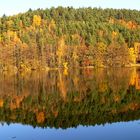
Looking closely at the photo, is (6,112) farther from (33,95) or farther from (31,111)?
(33,95)

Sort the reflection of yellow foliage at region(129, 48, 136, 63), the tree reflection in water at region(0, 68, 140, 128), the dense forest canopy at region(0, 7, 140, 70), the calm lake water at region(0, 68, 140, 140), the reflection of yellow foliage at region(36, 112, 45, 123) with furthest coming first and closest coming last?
the reflection of yellow foliage at region(129, 48, 136, 63), the dense forest canopy at region(0, 7, 140, 70), the reflection of yellow foliage at region(36, 112, 45, 123), the tree reflection in water at region(0, 68, 140, 128), the calm lake water at region(0, 68, 140, 140)

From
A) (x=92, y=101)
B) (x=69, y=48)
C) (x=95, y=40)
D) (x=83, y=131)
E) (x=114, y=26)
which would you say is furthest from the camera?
(x=114, y=26)

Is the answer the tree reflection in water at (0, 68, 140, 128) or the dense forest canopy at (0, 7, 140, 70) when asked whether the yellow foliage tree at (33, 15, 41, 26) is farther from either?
the tree reflection in water at (0, 68, 140, 128)

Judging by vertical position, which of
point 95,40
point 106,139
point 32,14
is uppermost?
point 32,14

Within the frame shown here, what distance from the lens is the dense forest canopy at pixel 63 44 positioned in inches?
4333

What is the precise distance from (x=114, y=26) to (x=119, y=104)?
110352mm

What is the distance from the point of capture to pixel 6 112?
34.7 meters

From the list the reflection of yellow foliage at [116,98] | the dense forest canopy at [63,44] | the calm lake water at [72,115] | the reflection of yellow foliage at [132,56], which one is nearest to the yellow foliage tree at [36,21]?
the dense forest canopy at [63,44]

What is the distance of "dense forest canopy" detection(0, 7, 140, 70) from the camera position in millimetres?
110062

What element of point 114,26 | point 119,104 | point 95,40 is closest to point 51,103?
point 119,104

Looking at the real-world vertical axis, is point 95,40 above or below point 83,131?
above

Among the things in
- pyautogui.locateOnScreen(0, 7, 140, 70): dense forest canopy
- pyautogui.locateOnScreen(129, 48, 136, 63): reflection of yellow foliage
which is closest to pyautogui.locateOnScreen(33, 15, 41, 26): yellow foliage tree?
A: pyautogui.locateOnScreen(0, 7, 140, 70): dense forest canopy

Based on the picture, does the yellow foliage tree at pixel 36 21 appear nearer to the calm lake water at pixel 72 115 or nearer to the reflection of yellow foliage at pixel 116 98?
the calm lake water at pixel 72 115

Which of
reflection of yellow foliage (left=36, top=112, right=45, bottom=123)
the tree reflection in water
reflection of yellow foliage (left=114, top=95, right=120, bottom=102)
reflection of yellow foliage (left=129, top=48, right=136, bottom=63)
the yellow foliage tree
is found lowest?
reflection of yellow foliage (left=36, top=112, right=45, bottom=123)
